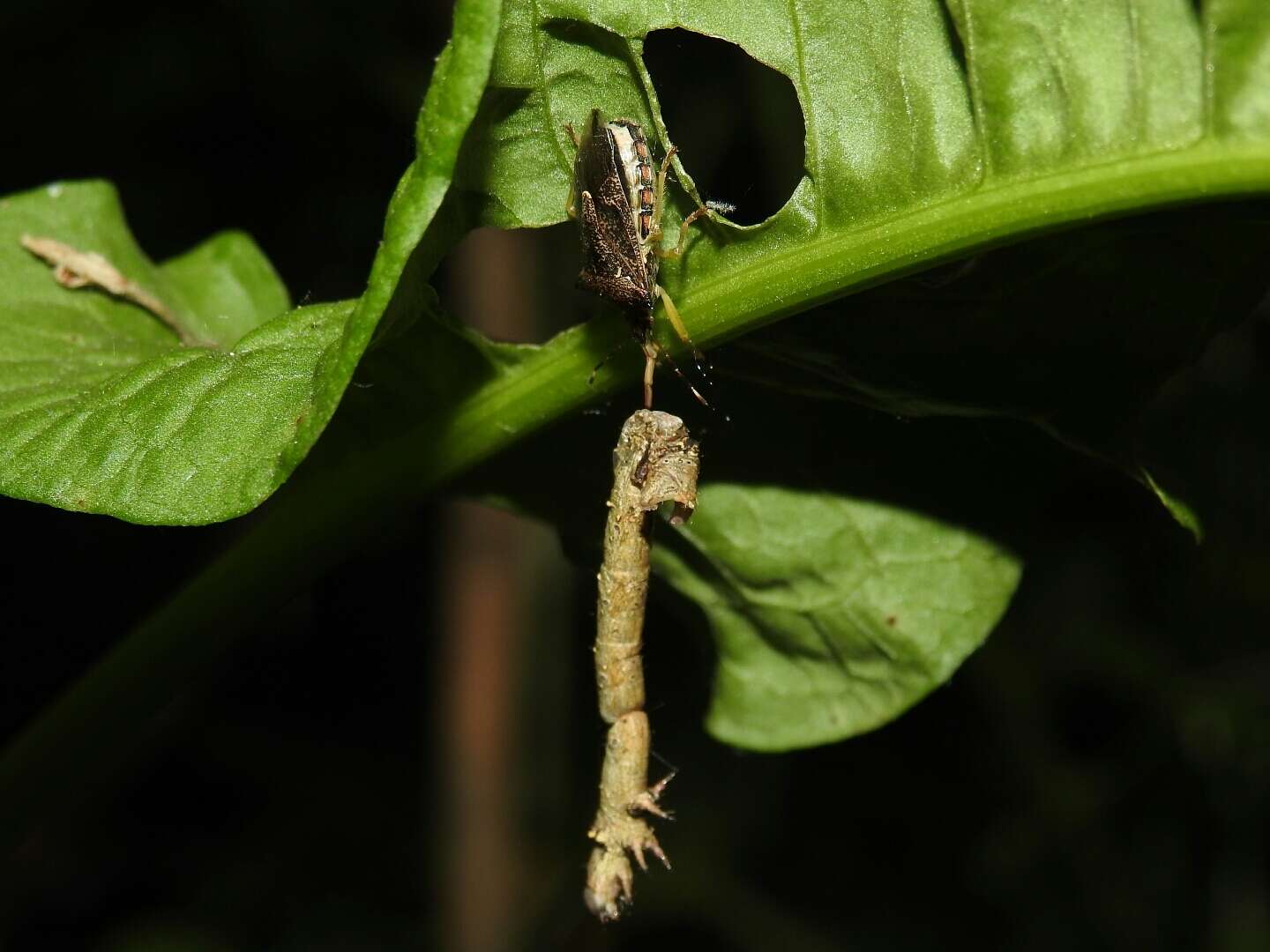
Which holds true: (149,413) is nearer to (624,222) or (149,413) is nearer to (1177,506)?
(624,222)

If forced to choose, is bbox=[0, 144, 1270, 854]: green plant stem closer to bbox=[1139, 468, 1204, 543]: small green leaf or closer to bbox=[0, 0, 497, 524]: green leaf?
bbox=[0, 0, 497, 524]: green leaf

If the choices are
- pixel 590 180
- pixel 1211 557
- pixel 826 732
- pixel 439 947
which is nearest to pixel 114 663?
pixel 590 180

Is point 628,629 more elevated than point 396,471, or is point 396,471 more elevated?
point 396,471

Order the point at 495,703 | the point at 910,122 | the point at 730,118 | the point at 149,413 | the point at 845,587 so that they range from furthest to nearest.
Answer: the point at 495,703 < the point at 730,118 < the point at 845,587 < the point at 910,122 < the point at 149,413

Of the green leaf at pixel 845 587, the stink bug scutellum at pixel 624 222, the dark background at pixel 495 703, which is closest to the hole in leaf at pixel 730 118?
the dark background at pixel 495 703

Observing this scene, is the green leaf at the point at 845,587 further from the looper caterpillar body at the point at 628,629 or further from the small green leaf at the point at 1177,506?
the small green leaf at the point at 1177,506

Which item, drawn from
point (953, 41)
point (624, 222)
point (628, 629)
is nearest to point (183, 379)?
point (624, 222)

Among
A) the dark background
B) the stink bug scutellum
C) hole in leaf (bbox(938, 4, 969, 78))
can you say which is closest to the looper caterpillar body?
the stink bug scutellum
